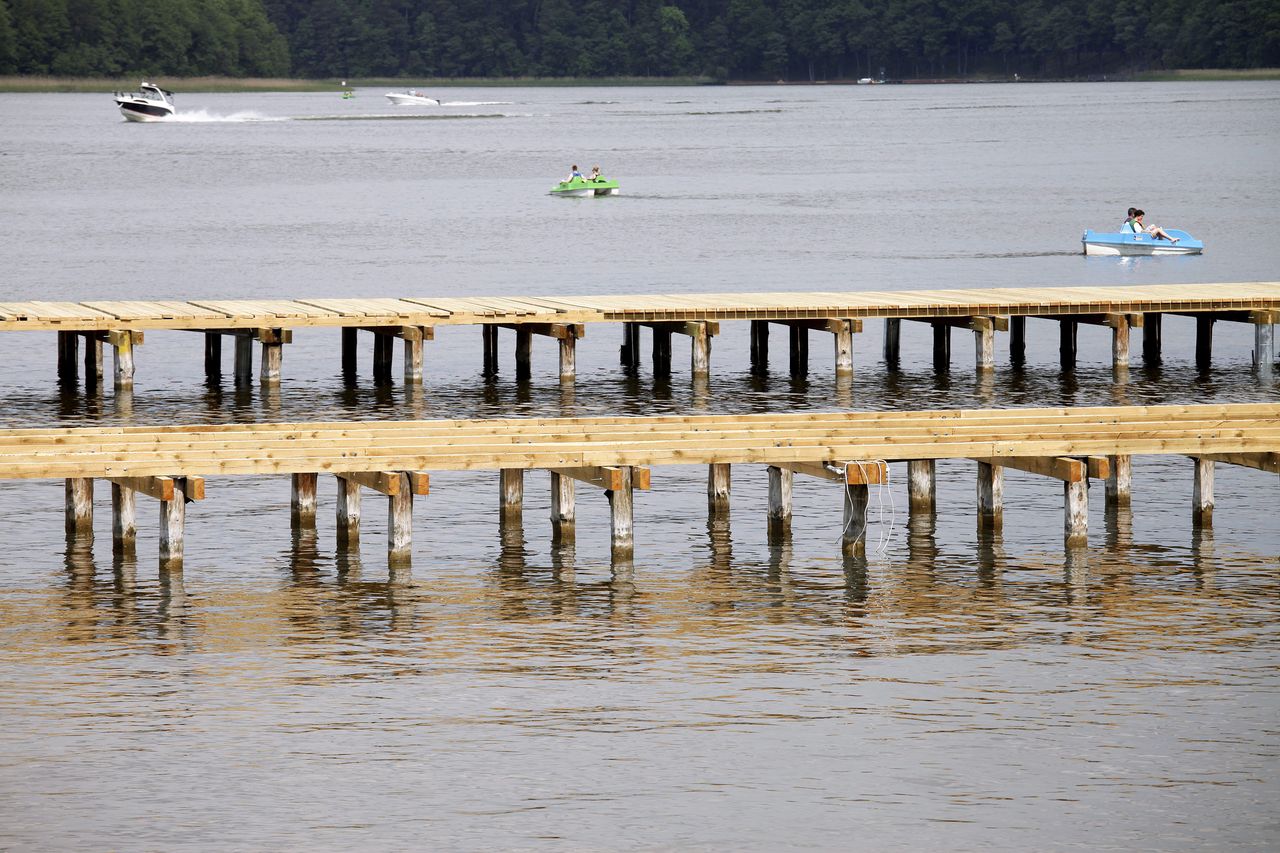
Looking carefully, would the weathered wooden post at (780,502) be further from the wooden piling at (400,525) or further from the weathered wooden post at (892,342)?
the weathered wooden post at (892,342)

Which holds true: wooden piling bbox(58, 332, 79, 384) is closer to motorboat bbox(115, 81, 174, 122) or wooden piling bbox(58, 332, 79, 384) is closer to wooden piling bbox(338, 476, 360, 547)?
wooden piling bbox(338, 476, 360, 547)

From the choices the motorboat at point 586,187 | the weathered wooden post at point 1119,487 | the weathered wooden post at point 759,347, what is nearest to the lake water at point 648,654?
the weathered wooden post at point 1119,487

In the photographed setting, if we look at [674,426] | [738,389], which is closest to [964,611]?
[674,426]

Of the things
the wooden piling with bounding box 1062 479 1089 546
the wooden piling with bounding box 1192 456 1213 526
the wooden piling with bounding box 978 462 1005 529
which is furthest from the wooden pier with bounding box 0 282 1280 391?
the wooden piling with bounding box 1062 479 1089 546

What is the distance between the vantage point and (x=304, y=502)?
2561 centimetres

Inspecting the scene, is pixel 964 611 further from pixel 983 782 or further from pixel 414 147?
pixel 414 147

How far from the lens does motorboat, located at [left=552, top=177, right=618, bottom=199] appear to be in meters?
91.3

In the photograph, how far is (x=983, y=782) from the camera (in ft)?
53.8

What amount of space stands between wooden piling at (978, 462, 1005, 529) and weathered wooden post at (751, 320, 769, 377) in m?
14.3

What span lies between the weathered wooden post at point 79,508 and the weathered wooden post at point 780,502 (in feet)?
26.0

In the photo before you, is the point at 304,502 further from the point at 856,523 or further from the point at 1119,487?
the point at 1119,487

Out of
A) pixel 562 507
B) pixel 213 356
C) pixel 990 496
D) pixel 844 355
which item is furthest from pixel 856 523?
pixel 213 356

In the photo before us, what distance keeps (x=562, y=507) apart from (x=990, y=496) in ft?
16.7

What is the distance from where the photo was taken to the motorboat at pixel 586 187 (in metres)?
91.3
